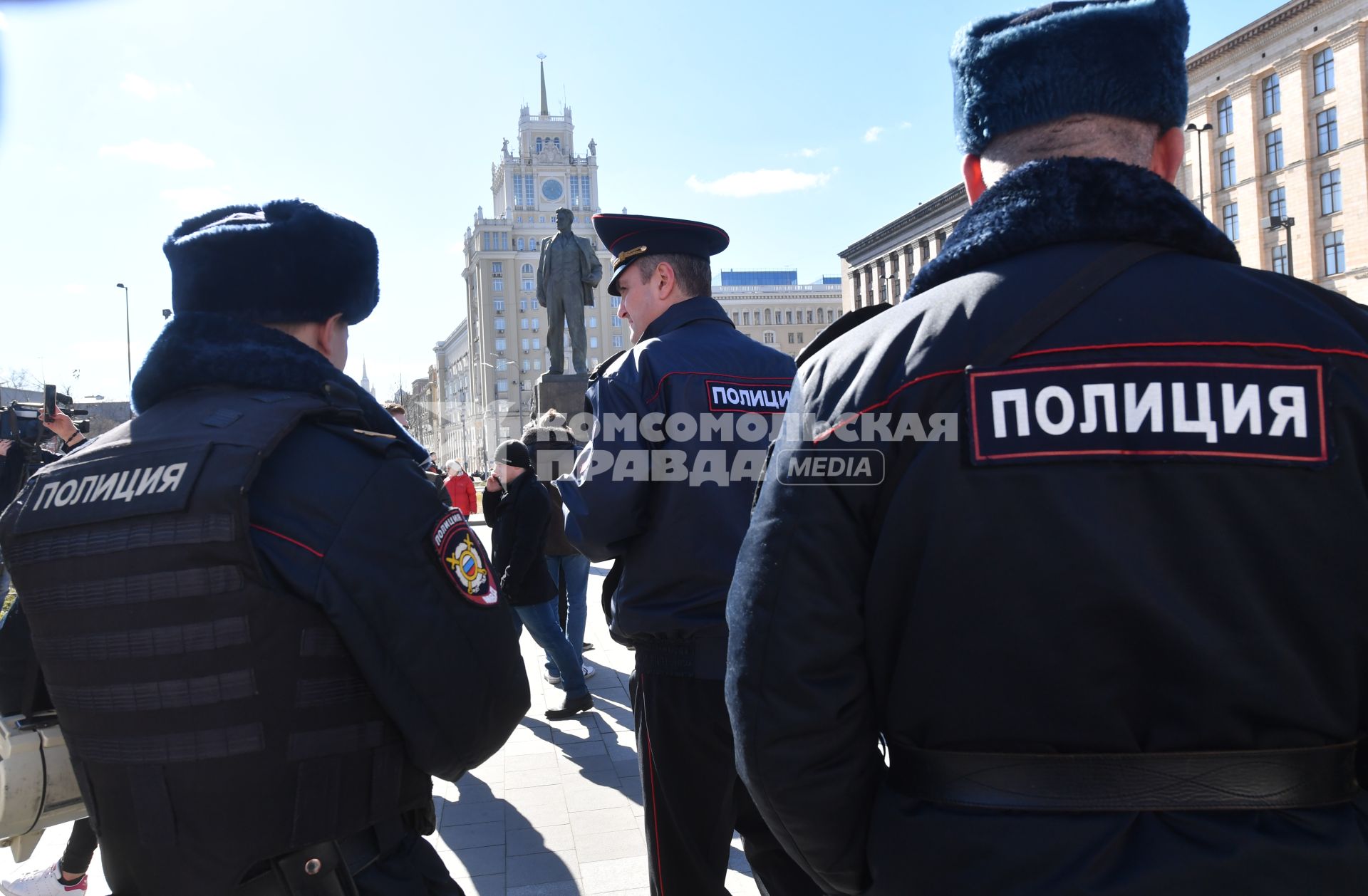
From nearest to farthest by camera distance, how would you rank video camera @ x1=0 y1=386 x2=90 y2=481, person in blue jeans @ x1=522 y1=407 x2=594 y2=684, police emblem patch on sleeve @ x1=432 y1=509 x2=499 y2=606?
police emblem patch on sleeve @ x1=432 y1=509 x2=499 y2=606 < video camera @ x1=0 y1=386 x2=90 y2=481 < person in blue jeans @ x1=522 y1=407 x2=594 y2=684

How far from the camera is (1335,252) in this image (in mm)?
38938

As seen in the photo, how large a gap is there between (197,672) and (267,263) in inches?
33.7

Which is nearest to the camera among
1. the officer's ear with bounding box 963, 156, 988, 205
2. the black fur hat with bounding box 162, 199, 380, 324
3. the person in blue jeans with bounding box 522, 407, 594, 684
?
the officer's ear with bounding box 963, 156, 988, 205

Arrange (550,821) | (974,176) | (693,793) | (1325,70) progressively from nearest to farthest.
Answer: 1. (974,176)
2. (693,793)
3. (550,821)
4. (1325,70)

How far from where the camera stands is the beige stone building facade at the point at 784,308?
108 metres

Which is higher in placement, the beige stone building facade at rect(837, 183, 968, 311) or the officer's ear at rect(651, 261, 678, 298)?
the beige stone building facade at rect(837, 183, 968, 311)

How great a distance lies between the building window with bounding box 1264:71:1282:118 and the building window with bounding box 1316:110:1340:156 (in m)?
1.97

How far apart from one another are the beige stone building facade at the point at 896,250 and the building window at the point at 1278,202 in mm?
20268

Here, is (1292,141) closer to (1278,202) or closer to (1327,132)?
(1327,132)

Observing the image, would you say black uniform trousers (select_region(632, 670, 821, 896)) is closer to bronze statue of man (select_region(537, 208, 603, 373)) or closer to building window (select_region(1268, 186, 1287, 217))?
bronze statue of man (select_region(537, 208, 603, 373))

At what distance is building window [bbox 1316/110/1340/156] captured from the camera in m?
38.8

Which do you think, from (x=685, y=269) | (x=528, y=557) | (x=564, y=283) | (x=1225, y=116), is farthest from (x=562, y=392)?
(x=1225, y=116)

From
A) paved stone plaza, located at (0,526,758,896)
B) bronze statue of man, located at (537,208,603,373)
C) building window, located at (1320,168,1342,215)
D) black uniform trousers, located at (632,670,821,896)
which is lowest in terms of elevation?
paved stone plaza, located at (0,526,758,896)

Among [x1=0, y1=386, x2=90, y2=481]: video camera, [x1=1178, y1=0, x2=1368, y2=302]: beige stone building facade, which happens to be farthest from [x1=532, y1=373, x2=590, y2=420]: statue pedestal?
[x1=1178, y1=0, x2=1368, y2=302]: beige stone building facade
